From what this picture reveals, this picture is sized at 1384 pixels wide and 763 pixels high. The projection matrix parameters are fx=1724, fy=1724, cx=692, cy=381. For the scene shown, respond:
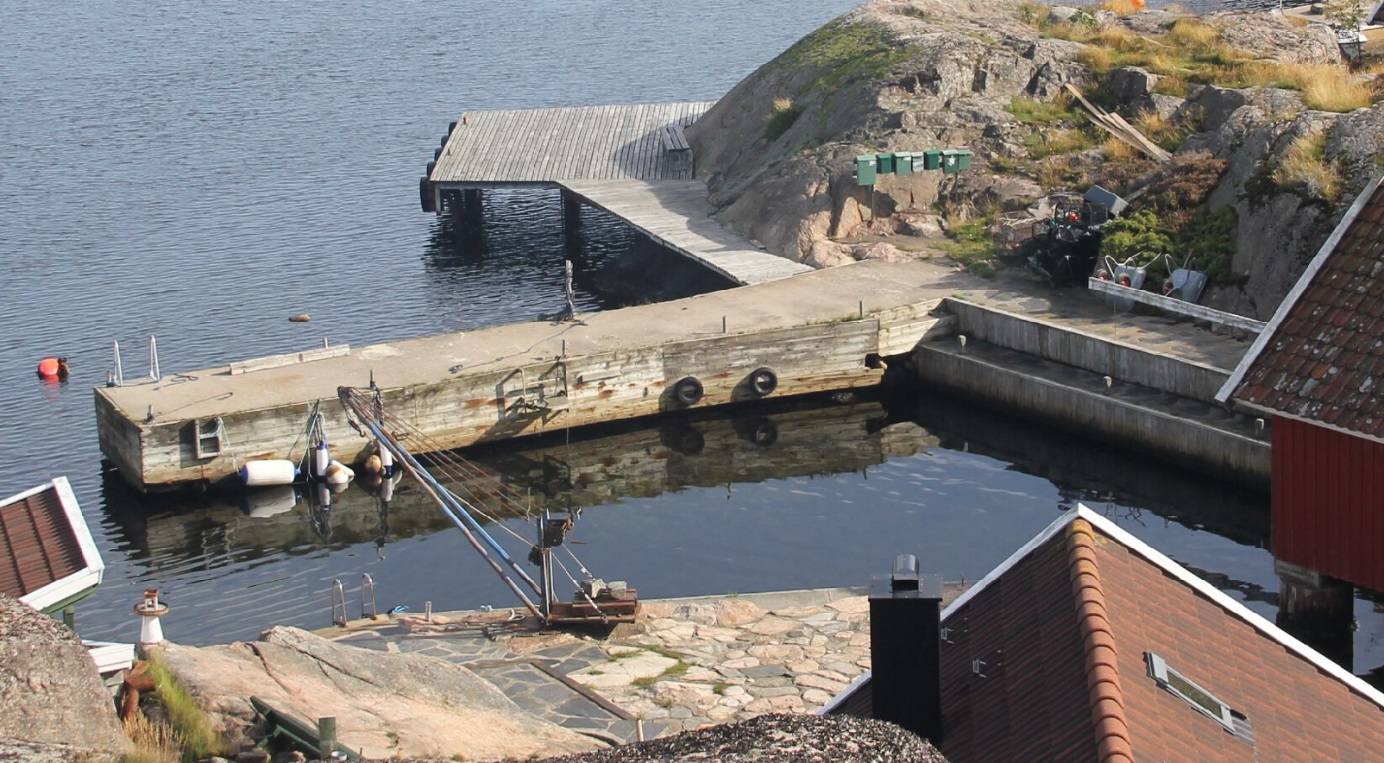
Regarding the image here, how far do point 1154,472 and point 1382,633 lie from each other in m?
9.01

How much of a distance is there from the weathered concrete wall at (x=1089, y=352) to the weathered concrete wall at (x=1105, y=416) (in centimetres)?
89

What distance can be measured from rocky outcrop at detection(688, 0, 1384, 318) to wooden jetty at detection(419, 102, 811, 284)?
3.69 ft

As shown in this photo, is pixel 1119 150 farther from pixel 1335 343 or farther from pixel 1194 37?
pixel 1335 343

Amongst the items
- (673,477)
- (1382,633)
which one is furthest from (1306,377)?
(673,477)

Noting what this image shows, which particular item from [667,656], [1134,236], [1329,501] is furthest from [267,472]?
[1329,501]

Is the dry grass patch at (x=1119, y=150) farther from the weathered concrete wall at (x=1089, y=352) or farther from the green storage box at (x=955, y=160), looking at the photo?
the weathered concrete wall at (x=1089, y=352)

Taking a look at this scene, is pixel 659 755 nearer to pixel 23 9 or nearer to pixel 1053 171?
pixel 1053 171

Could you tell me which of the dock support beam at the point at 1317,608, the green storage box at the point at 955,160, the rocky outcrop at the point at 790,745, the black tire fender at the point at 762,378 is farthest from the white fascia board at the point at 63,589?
the green storage box at the point at 955,160

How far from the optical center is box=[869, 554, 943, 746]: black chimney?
1380 centimetres

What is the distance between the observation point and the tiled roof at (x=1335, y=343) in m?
21.7

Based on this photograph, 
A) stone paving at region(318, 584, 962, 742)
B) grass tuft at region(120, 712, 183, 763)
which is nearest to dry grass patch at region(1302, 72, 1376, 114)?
stone paving at region(318, 584, 962, 742)

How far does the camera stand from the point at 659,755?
11.4 metres

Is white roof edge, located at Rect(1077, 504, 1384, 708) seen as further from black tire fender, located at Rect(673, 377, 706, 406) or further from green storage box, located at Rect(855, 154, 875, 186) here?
green storage box, located at Rect(855, 154, 875, 186)

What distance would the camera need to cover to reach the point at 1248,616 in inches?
623
